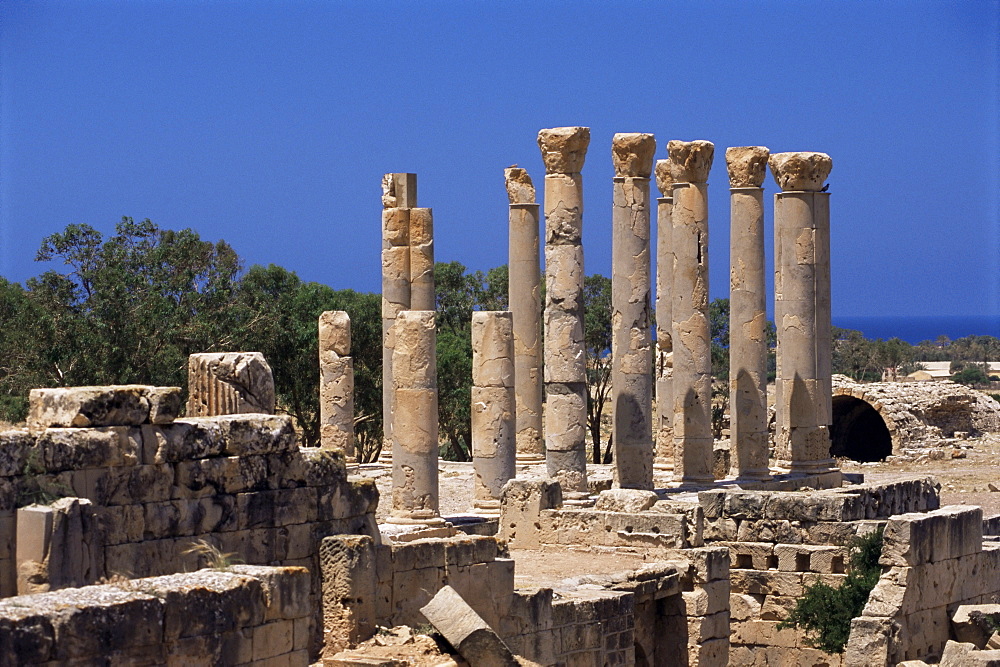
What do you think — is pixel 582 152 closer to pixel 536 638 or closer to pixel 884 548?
pixel 884 548

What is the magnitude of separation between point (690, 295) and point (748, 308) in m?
1.01

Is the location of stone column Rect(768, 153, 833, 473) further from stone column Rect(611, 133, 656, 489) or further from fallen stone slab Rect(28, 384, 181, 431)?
fallen stone slab Rect(28, 384, 181, 431)

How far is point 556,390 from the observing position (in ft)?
84.9

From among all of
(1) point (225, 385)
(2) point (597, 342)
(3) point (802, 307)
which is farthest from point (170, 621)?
(2) point (597, 342)

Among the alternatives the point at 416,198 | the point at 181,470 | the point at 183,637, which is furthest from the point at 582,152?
the point at 183,637

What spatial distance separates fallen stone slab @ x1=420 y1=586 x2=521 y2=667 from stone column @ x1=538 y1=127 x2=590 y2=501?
405 inches

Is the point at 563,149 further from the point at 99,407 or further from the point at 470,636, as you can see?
the point at 99,407

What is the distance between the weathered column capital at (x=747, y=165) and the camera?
2953cm

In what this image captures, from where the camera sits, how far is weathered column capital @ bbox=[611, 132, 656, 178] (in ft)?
91.5

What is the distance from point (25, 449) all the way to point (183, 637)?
251cm

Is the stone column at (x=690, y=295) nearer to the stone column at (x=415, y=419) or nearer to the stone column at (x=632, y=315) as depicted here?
the stone column at (x=632, y=315)

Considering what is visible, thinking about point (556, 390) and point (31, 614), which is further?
point (556, 390)

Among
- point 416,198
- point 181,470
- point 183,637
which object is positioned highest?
point 416,198

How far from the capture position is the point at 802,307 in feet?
96.5
